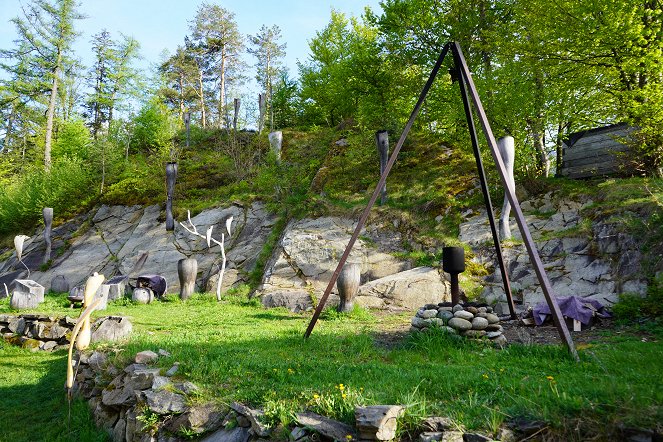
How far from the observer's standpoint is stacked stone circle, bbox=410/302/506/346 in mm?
6773

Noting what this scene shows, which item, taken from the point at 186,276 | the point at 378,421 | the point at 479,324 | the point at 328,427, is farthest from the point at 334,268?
the point at 378,421

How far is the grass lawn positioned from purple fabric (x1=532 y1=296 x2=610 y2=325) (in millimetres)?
885

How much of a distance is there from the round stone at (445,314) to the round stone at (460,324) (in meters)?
0.14

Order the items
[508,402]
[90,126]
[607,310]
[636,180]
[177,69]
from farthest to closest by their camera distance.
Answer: [177,69]
[90,126]
[636,180]
[607,310]
[508,402]

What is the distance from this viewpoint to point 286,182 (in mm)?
18828

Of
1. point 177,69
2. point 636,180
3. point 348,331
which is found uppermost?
point 177,69

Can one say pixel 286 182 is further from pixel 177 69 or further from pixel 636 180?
pixel 177 69

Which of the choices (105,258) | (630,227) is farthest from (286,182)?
(630,227)

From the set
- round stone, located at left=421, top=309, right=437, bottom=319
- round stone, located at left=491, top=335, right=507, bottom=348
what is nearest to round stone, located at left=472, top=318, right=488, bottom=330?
round stone, located at left=491, top=335, right=507, bottom=348

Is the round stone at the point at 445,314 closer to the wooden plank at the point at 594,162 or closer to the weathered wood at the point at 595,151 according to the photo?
the weathered wood at the point at 595,151

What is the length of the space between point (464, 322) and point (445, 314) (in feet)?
1.27

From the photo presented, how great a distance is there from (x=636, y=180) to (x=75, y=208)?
25.1 m

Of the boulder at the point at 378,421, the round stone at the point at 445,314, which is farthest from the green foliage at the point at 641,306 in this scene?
the boulder at the point at 378,421

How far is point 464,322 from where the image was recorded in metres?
6.90
